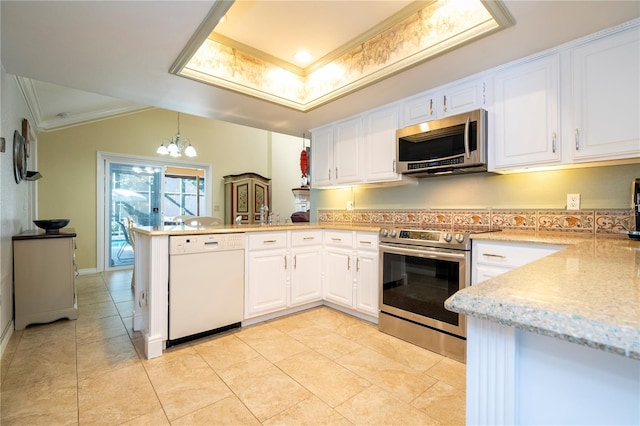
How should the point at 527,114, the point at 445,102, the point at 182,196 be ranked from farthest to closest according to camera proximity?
the point at 182,196 → the point at 445,102 → the point at 527,114

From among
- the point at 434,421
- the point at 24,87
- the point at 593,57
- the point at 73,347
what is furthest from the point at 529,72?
the point at 24,87

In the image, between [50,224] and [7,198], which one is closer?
[7,198]

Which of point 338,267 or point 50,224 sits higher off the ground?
point 50,224

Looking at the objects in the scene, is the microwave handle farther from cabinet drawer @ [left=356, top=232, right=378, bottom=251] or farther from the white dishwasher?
the white dishwasher

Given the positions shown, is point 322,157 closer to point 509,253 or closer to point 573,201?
point 509,253

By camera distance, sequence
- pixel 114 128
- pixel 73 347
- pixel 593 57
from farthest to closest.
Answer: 1. pixel 114 128
2. pixel 73 347
3. pixel 593 57

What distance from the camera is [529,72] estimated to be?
82.0 inches

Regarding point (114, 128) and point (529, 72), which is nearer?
point (529, 72)

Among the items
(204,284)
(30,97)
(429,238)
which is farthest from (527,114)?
(30,97)

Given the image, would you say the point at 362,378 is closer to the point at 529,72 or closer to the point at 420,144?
the point at 420,144

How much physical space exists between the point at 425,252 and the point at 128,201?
5457 millimetres

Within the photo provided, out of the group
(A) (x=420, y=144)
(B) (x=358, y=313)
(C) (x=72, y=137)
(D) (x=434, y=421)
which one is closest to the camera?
(D) (x=434, y=421)

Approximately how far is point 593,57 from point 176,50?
8.72 ft

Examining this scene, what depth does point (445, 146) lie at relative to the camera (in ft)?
7.91
